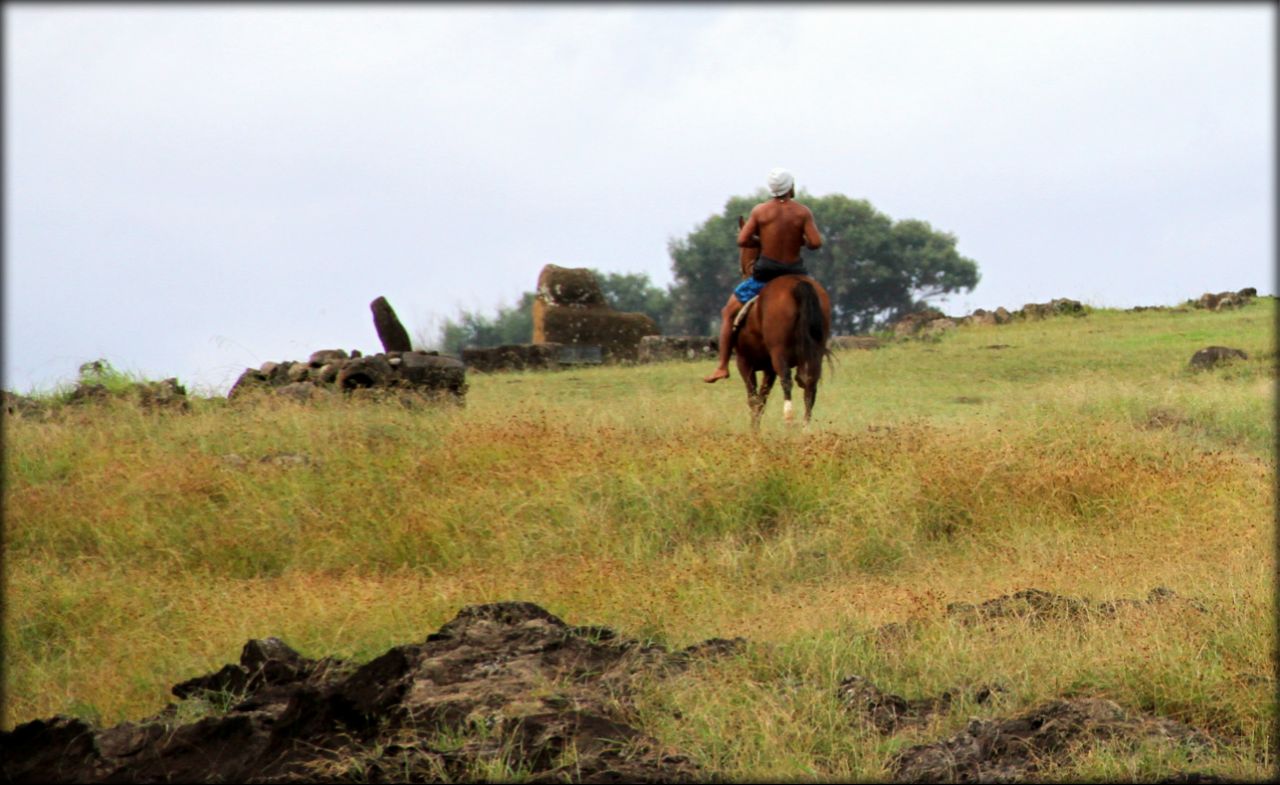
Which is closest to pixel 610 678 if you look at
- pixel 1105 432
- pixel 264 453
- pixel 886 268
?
pixel 264 453

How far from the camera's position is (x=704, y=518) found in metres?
9.02

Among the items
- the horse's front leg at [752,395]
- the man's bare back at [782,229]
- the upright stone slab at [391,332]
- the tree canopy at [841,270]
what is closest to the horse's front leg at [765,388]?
the horse's front leg at [752,395]

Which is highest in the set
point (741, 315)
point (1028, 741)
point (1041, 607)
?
point (741, 315)

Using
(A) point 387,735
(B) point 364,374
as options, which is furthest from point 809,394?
(A) point 387,735

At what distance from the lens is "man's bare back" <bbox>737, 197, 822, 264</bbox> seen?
12023 millimetres

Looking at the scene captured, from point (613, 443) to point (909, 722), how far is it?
525 cm

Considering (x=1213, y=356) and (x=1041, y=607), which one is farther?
(x=1213, y=356)

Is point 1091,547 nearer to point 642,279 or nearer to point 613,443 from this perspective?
point 613,443

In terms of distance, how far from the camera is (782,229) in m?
12.0

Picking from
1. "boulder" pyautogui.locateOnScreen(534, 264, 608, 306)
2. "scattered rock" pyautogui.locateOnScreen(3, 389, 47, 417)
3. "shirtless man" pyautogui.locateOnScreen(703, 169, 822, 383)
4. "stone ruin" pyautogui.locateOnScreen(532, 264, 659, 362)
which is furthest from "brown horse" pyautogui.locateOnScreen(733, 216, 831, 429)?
"boulder" pyautogui.locateOnScreen(534, 264, 608, 306)

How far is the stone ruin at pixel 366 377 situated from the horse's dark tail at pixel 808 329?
10.4ft

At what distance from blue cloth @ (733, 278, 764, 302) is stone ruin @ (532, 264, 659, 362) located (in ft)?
30.8

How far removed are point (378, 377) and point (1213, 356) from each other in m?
9.22

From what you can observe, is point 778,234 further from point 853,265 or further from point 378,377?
point 853,265
